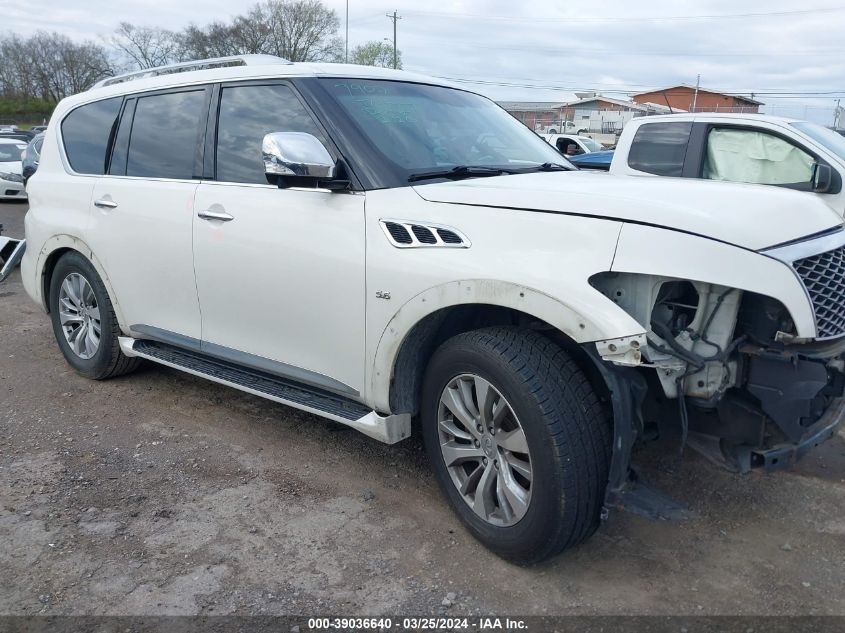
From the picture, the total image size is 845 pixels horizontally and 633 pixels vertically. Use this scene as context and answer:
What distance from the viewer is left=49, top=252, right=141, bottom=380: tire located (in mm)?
4781

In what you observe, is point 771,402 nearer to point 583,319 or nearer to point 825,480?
point 583,319

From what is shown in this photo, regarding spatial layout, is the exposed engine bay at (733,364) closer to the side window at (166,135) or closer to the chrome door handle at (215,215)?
the chrome door handle at (215,215)

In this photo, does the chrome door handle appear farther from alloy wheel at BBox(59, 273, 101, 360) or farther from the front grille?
the front grille

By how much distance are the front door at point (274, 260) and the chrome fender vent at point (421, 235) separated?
6.6 inches

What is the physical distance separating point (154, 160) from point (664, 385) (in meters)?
3.22

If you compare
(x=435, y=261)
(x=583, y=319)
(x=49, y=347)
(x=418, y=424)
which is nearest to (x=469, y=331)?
(x=435, y=261)

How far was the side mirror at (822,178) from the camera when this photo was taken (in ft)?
18.9

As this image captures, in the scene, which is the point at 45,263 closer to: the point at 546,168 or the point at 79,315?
the point at 79,315

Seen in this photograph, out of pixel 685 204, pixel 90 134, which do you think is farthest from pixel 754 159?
pixel 90 134

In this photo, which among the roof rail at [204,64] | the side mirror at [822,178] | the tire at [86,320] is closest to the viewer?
the roof rail at [204,64]

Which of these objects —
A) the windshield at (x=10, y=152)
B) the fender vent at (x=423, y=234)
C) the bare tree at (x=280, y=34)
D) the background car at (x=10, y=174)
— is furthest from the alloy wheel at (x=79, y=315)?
the bare tree at (x=280, y=34)

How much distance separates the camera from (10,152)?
675 inches

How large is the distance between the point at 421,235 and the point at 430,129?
0.89 metres

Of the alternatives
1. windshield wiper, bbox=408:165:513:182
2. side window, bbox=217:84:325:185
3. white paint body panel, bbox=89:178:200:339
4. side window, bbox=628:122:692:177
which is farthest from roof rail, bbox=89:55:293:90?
side window, bbox=628:122:692:177
